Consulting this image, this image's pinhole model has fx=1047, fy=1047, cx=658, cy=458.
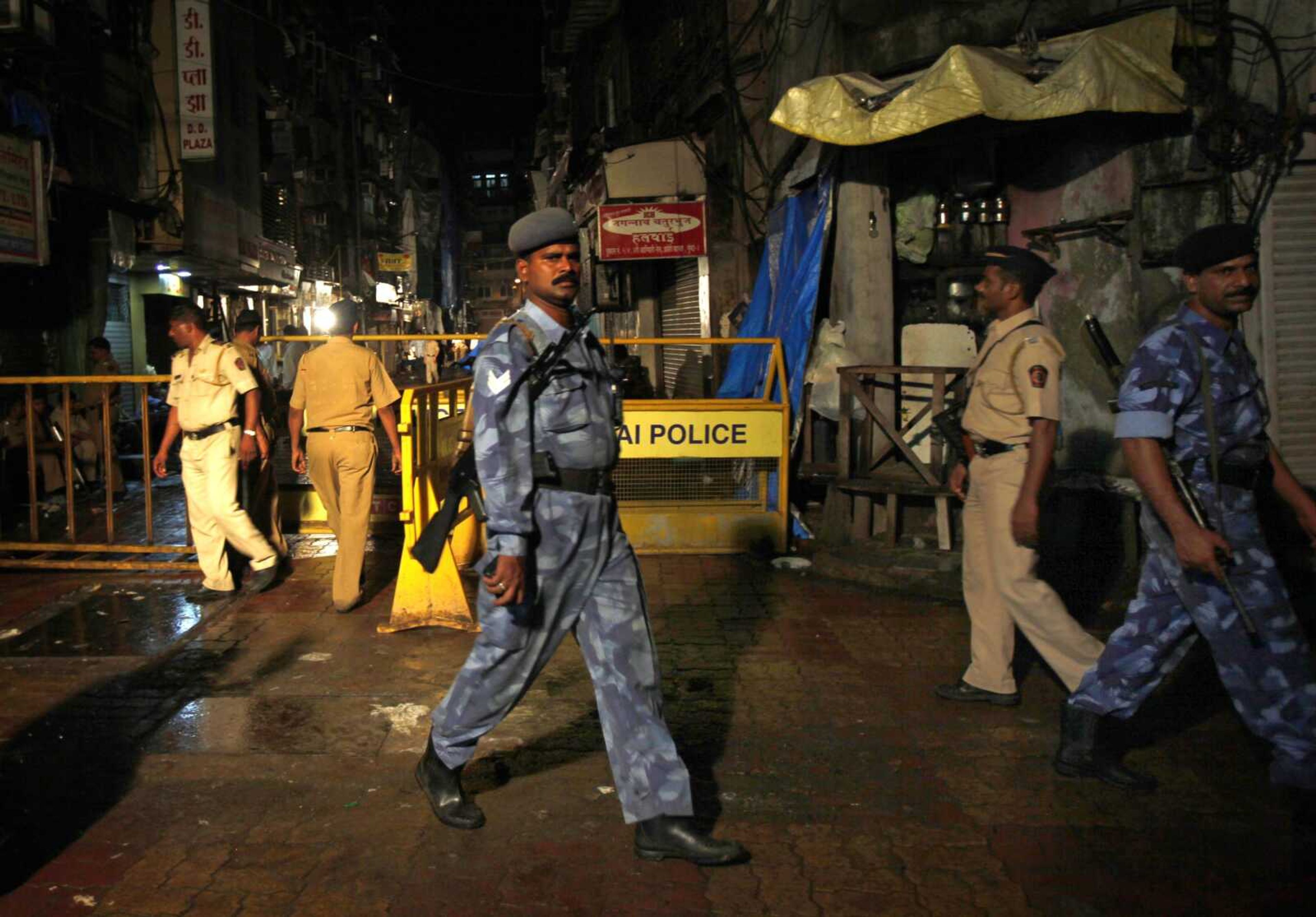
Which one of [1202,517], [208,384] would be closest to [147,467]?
[208,384]

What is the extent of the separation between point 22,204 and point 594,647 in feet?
36.8

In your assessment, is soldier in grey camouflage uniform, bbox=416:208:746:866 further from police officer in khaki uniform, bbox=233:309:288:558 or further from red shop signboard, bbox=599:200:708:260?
red shop signboard, bbox=599:200:708:260

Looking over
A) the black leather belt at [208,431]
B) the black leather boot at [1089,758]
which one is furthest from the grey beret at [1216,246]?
the black leather belt at [208,431]

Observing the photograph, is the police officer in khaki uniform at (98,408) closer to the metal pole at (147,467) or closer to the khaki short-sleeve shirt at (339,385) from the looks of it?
the metal pole at (147,467)

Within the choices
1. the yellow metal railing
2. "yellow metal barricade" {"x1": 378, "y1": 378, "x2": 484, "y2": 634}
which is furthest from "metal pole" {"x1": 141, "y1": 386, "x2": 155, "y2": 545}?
"yellow metal barricade" {"x1": 378, "y1": 378, "x2": 484, "y2": 634}

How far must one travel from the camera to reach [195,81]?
55.8 feet

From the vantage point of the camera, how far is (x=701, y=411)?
7973 millimetres

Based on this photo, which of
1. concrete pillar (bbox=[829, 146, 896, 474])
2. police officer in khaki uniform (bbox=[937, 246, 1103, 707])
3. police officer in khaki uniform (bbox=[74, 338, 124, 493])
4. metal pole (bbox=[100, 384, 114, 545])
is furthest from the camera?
police officer in khaki uniform (bbox=[74, 338, 124, 493])

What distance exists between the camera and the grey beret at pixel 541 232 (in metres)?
3.32

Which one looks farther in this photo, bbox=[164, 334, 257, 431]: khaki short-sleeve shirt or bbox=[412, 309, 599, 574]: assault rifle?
bbox=[164, 334, 257, 431]: khaki short-sleeve shirt

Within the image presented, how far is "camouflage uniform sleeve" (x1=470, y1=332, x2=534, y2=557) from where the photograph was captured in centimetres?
319

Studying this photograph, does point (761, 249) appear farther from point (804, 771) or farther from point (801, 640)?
point (804, 771)

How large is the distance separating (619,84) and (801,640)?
1716cm

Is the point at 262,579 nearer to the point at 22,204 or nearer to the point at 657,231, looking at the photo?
the point at 22,204
